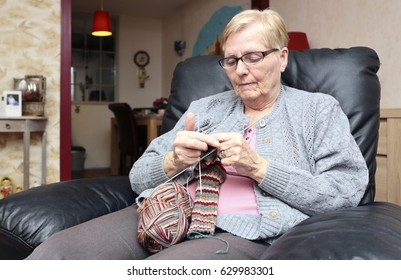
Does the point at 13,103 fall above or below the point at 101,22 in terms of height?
below

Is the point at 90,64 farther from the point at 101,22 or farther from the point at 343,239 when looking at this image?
the point at 343,239

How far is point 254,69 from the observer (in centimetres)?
120

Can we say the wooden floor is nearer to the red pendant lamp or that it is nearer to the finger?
the red pendant lamp

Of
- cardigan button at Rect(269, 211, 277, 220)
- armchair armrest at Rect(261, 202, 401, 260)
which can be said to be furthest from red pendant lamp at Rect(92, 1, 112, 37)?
armchair armrest at Rect(261, 202, 401, 260)

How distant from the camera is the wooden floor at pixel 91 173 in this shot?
5.40 m

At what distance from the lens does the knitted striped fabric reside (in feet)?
3.48

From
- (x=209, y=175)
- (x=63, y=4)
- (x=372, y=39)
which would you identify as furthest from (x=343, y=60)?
(x=63, y=4)

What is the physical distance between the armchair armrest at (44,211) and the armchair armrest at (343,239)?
2.05 ft

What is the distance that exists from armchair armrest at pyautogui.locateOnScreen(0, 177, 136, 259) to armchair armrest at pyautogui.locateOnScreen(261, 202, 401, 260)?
62 cm

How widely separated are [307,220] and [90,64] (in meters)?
5.62

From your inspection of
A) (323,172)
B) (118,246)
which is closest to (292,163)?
(323,172)

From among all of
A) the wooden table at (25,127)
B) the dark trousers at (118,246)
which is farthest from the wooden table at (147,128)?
the dark trousers at (118,246)

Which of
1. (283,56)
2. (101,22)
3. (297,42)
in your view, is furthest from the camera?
(101,22)

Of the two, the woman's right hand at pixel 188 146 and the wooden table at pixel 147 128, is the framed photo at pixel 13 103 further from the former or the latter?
the woman's right hand at pixel 188 146
